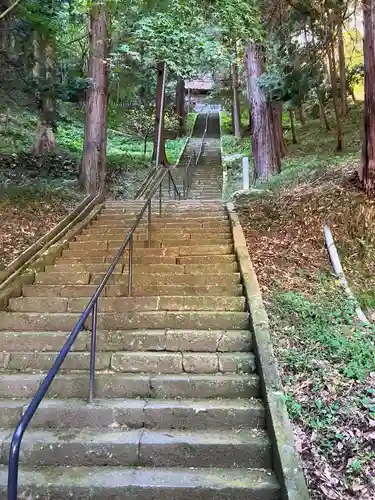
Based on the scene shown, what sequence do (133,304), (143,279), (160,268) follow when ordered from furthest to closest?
(160,268) → (143,279) → (133,304)

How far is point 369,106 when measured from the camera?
658 centimetres

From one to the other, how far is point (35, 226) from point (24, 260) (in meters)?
1.45

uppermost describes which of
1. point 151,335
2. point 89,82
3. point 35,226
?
point 89,82

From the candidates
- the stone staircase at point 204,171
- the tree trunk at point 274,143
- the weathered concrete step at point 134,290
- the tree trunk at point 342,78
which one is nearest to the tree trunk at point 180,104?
A: the stone staircase at point 204,171

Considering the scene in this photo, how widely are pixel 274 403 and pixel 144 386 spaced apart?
1164mm

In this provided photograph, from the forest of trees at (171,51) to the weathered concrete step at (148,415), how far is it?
424 centimetres

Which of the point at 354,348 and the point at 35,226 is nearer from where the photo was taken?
the point at 354,348

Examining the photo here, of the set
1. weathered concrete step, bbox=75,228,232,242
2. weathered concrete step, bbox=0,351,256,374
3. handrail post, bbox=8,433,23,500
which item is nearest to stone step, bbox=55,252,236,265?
weathered concrete step, bbox=75,228,232,242

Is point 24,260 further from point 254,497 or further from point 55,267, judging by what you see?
point 254,497

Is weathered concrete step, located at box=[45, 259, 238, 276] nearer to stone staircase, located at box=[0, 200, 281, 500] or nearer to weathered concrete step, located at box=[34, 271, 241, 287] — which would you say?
stone staircase, located at box=[0, 200, 281, 500]

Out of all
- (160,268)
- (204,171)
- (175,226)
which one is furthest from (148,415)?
(204,171)

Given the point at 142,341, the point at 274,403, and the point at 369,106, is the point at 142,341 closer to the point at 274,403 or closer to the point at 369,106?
the point at 274,403

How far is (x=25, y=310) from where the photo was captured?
5188 millimetres

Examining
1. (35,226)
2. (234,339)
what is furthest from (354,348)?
(35,226)
